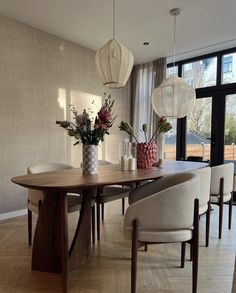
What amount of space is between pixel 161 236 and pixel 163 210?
185 mm

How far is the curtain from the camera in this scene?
513 centimetres

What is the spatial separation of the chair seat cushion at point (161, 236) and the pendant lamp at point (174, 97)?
77.0 inches

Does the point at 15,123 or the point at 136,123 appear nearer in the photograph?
the point at 15,123

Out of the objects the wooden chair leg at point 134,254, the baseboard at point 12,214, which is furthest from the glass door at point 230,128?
the baseboard at point 12,214

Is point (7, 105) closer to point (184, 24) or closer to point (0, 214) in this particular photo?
point (0, 214)

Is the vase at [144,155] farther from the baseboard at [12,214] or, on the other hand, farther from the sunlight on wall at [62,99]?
the baseboard at [12,214]

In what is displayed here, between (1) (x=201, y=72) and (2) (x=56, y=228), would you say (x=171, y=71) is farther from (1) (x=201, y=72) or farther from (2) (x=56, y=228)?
(2) (x=56, y=228)

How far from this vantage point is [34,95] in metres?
3.81

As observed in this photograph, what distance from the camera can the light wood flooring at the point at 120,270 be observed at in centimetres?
194

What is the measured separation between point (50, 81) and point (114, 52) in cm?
176

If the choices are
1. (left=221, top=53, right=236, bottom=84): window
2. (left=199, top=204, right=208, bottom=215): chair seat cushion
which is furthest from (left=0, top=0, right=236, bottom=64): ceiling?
(left=199, top=204, right=208, bottom=215): chair seat cushion

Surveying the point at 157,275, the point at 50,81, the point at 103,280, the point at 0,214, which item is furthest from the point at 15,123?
the point at 157,275

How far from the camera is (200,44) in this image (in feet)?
14.1

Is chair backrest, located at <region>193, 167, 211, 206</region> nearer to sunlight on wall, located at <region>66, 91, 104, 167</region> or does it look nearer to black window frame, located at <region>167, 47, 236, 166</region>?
black window frame, located at <region>167, 47, 236, 166</region>
